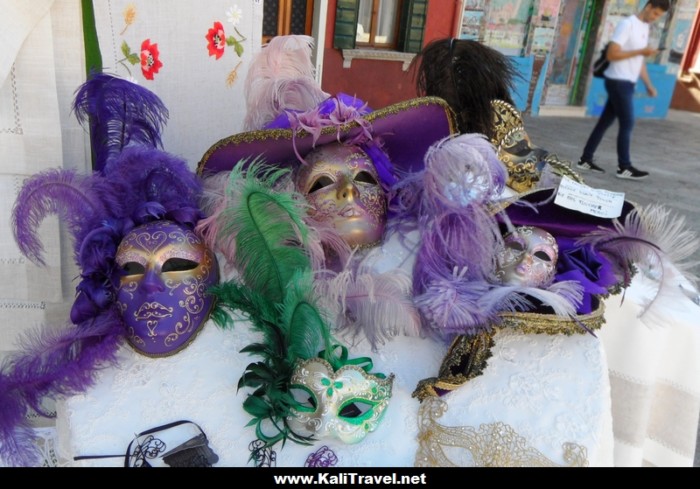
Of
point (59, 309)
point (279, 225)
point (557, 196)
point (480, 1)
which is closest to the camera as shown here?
point (279, 225)

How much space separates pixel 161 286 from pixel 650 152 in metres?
7.05

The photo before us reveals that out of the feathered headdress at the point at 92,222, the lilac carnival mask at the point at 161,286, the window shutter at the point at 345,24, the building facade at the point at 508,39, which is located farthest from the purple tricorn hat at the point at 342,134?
the window shutter at the point at 345,24

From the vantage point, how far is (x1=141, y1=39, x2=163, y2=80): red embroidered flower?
57.0 inches

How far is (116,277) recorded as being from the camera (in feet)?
3.34

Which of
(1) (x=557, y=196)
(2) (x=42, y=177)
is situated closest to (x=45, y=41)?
(2) (x=42, y=177)

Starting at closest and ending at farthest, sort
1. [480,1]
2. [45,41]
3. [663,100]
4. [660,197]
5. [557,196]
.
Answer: [557,196], [45,41], [660,197], [480,1], [663,100]

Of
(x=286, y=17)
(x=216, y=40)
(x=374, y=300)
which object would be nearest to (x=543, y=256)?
(x=374, y=300)

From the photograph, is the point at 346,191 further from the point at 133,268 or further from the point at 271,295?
the point at 133,268

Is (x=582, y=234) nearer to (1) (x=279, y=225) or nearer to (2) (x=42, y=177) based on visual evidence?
(1) (x=279, y=225)

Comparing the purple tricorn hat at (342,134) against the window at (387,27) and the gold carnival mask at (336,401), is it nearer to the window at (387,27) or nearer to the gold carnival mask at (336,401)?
the gold carnival mask at (336,401)

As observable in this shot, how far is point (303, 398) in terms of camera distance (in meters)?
0.98

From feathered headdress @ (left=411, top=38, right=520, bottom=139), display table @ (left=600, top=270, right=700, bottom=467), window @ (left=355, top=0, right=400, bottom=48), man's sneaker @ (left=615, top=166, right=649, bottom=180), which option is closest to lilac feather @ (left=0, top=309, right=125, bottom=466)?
feathered headdress @ (left=411, top=38, right=520, bottom=139)

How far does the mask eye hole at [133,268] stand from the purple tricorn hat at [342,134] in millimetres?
293
